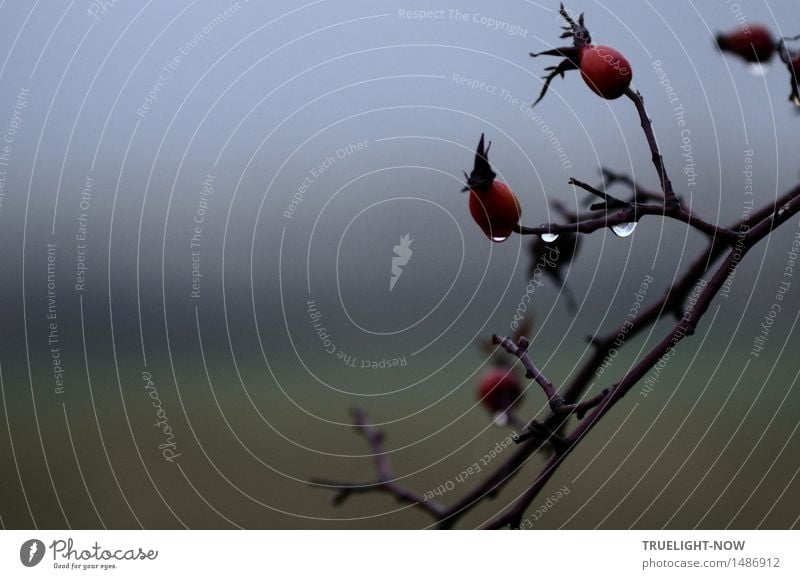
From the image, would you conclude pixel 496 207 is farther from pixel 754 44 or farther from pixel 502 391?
pixel 754 44

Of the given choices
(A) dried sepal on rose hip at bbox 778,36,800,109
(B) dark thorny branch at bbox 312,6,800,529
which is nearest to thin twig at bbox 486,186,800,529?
(B) dark thorny branch at bbox 312,6,800,529

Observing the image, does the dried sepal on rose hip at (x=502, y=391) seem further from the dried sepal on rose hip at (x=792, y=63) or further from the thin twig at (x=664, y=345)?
the dried sepal on rose hip at (x=792, y=63)

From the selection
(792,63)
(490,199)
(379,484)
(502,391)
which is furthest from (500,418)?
(792,63)

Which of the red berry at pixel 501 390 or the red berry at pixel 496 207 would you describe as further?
the red berry at pixel 501 390

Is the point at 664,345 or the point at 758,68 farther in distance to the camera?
the point at 758,68

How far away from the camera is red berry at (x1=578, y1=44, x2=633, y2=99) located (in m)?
0.53

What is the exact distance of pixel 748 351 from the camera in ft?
2.65

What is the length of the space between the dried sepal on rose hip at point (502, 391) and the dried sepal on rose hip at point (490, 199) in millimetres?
183

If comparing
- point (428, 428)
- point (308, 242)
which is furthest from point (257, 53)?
point (428, 428)

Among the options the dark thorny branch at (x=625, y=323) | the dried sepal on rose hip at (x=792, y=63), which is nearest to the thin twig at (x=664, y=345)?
the dark thorny branch at (x=625, y=323)

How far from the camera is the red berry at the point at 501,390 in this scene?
65 cm

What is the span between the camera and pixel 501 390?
0.65 m

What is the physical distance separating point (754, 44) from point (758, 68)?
3cm

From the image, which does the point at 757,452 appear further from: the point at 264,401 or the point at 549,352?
the point at 264,401
